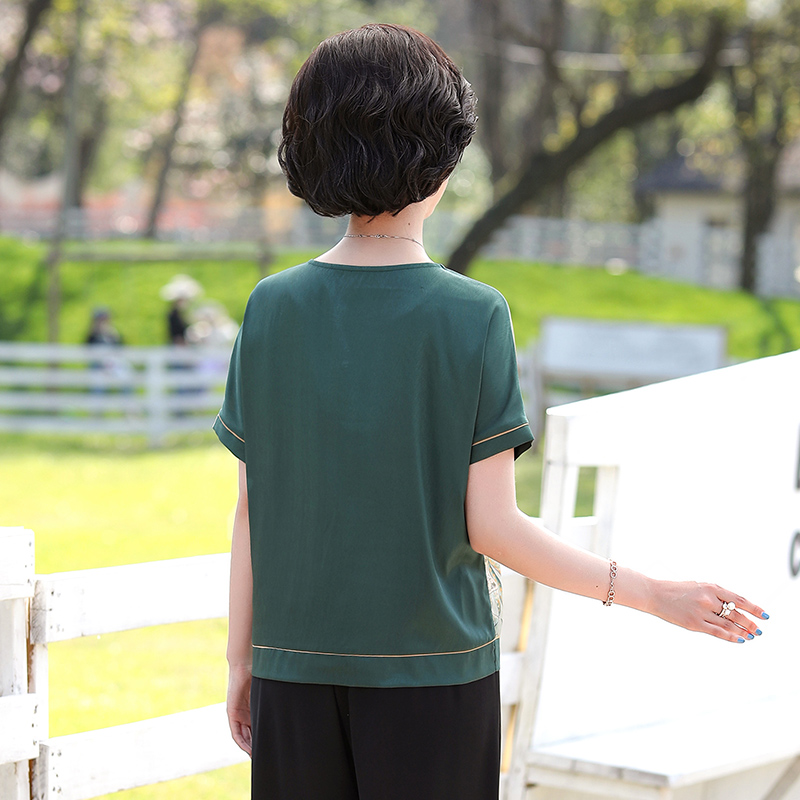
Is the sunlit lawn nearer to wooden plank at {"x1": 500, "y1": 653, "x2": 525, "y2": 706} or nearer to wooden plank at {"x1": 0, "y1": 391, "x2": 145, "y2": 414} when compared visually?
wooden plank at {"x1": 0, "y1": 391, "x2": 145, "y2": 414}

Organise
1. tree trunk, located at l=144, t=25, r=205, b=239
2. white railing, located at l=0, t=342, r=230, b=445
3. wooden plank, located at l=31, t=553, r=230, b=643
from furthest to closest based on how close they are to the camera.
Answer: tree trunk, located at l=144, t=25, r=205, b=239 < white railing, located at l=0, t=342, r=230, b=445 < wooden plank, located at l=31, t=553, r=230, b=643

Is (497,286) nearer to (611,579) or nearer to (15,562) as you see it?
(15,562)

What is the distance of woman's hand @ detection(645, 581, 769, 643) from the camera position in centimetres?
171

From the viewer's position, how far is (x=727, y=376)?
111 inches

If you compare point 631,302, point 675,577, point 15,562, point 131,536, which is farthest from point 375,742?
point 631,302

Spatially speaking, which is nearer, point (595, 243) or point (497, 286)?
point (497, 286)

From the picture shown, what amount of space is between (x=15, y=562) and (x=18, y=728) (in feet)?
1.12

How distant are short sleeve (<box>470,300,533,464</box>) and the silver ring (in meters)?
0.43

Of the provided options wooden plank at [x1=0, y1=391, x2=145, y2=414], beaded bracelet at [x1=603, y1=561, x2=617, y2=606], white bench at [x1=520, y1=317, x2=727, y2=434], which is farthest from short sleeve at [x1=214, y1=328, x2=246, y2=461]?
wooden plank at [x1=0, y1=391, x2=145, y2=414]

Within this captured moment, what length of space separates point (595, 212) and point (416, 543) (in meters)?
53.2

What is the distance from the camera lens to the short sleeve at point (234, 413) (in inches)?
67.3

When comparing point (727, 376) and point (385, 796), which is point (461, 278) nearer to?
point (385, 796)

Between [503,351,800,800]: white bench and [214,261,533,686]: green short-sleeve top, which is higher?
[214,261,533,686]: green short-sleeve top

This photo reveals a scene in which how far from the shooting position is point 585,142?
1412cm
